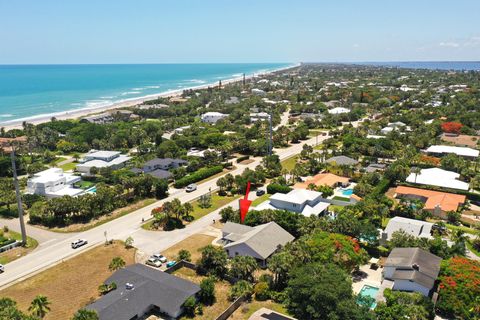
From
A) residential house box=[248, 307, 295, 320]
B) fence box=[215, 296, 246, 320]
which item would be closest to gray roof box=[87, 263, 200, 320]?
fence box=[215, 296, 246, 320]

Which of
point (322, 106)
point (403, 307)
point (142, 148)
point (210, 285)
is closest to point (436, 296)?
point (403, 307)

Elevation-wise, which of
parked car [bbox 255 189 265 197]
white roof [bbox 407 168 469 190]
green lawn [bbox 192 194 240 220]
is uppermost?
white roof [bbox 407 168 469 190]

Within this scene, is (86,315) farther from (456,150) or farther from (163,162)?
(456,150)

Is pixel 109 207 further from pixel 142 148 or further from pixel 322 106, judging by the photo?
pixel 322 106

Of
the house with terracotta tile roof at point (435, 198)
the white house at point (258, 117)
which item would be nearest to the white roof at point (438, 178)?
the house with terracotta tile roof at point (435, 198)

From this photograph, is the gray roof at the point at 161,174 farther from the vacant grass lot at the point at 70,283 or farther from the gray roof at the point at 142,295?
Result: the gray roof at the point at 142,295

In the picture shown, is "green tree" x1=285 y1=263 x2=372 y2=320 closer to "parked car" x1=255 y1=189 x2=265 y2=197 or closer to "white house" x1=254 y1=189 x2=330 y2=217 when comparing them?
"white house" x1=254 y1=189 x2=330 y2=217

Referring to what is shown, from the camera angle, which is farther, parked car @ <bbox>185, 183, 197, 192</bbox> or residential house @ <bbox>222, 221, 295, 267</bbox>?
parked car @ <bbox>185, 183, 197, 192</bbox>
